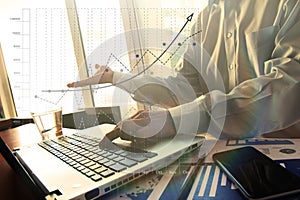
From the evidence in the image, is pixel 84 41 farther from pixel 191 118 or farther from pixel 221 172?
pixel 221 172

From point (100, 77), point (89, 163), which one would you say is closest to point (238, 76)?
point (100, 77)

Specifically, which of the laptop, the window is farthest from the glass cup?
the laptop

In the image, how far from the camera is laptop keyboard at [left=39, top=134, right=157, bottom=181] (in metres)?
0.36

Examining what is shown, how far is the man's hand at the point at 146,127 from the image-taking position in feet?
1.57

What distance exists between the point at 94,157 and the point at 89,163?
20mm

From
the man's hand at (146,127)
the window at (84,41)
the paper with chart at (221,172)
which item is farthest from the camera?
the window at (84,41)

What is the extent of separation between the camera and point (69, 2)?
0.62 meters

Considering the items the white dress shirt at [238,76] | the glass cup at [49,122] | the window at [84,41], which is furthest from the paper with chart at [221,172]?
the glass cup at [49,122]

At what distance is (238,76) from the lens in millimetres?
692

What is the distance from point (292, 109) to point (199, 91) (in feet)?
0.74

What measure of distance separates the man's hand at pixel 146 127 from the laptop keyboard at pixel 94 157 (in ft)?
0.12

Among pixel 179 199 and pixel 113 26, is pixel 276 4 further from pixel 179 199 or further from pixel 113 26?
pixel 179 199

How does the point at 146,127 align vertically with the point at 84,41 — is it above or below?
below

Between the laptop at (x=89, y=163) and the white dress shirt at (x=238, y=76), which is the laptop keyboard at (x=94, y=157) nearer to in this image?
the laptop at (x=89, y=163)
